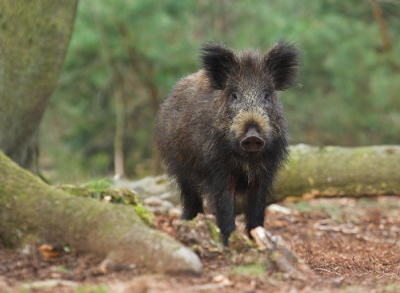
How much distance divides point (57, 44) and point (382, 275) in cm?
462

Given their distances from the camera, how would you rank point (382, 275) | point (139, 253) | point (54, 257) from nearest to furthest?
point (139, 253), point (54, 257), point (382, 275)

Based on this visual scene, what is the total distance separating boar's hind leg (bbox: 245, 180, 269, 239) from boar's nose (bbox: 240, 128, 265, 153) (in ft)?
2.57

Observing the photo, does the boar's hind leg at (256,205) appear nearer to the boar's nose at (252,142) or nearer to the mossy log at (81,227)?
the boar's nose at (252,142)

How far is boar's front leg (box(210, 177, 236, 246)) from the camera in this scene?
4.93 meters

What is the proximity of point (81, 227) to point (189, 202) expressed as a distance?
2726 millimetres

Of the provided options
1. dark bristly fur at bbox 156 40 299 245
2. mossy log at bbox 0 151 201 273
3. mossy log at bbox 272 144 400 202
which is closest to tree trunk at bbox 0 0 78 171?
dark bristly fur at bbox 156 40 299 245

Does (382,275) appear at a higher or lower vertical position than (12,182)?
lower

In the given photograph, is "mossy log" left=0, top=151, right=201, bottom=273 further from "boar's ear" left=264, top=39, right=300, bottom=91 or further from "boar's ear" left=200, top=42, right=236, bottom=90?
"boar's ear" left=264, top=39, right=300, bottom=91

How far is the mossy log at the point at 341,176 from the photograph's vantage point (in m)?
7.74

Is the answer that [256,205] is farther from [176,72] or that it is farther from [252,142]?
[176,72]

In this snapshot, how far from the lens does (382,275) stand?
4.29m

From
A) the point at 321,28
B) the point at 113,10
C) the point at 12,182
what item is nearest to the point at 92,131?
the point at 113,10

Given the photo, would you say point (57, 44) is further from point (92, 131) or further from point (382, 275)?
point (92, 131)

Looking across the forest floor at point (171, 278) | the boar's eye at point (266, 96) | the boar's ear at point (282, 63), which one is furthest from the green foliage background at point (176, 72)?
the forest floor at point (171, 278)
